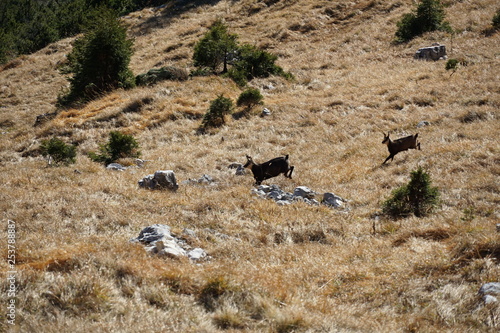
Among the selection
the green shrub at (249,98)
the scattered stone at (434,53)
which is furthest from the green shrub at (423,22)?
the green shrub at (249,98)

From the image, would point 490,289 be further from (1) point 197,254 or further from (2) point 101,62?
(2) point 101,62

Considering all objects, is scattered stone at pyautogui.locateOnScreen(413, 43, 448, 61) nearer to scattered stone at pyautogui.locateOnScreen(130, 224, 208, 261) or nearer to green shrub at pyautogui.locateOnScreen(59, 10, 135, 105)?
green shrub at pyautogui.locateOnScreen(59, 10, 135, 105)

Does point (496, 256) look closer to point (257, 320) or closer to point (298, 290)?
point (298, 290)

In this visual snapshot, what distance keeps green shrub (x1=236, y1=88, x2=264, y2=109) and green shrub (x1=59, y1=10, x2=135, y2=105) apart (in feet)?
24.9

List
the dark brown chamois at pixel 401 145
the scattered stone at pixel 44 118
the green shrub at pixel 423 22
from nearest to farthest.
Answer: the dark brown chamois at pixel 401 145 < the scattered stone at pixel 44 118 < the green shrub at pixel 423 22

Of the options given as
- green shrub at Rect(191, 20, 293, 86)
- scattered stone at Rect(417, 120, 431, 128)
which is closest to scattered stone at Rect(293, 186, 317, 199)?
scattered stone at Rect(417, 120, 431, 128)

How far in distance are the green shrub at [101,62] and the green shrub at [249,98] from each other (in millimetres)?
7591

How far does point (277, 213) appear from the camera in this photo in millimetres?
8570

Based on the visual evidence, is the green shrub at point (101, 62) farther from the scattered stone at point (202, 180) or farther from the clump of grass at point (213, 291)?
the clump of grass at point (213, 291)

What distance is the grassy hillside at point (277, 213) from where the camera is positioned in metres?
4.45

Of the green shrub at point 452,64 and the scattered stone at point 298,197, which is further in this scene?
the green shrub at point 452,64

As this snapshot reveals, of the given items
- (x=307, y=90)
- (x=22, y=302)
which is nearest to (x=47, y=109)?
(x=307, y=90)

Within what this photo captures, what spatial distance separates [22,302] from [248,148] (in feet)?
39.1

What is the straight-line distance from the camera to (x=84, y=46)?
24.2 m
